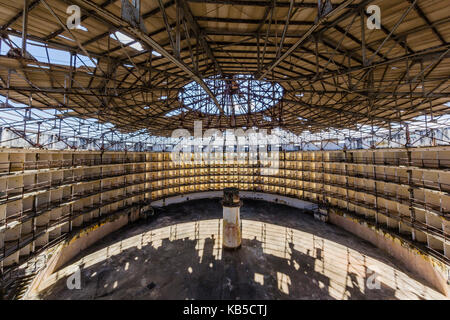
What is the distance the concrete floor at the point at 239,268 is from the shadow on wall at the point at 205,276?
5 centimetres

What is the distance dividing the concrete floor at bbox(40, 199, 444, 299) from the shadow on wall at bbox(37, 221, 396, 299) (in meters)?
0.05

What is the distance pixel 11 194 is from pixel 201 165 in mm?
21342

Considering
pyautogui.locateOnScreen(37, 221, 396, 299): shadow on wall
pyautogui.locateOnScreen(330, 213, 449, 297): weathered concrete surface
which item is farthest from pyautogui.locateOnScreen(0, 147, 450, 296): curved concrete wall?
pyautogui.locateOnScreen(37, 221, 396, 299): shadow on wall

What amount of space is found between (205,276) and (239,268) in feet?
8.08

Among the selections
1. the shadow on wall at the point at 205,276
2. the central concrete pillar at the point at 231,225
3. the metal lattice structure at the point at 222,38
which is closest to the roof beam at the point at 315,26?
the metal lattice structure at the point at 222,38

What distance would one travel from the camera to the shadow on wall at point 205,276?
986 centimetres

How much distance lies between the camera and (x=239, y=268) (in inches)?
466

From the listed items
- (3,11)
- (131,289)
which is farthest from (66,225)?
(3,11)

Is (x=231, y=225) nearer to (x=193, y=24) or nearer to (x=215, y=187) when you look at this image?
(x=193, y=24)

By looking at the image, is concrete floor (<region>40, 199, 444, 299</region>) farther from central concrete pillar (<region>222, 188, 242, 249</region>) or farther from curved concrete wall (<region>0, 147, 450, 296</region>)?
curved concrete wall (<region>0, 147, 450, 296</region>)

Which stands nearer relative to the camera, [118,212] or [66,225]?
[66,225]

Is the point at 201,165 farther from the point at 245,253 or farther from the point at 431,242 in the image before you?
the point at 431,242
